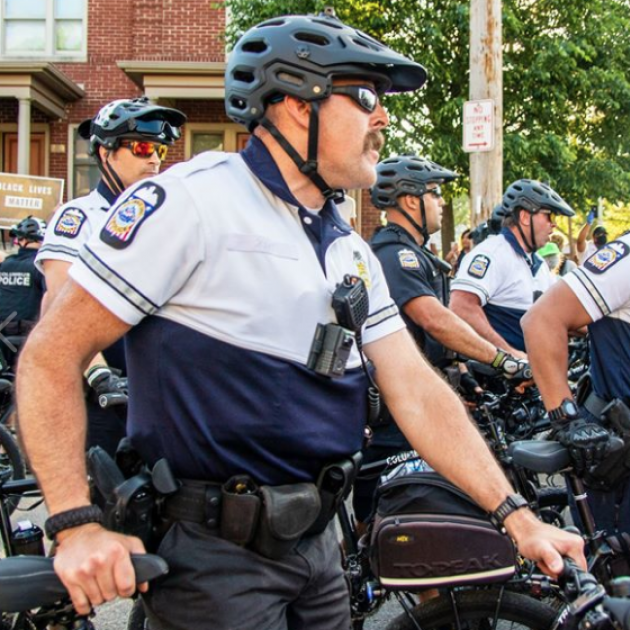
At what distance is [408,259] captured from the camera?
15.3 ft

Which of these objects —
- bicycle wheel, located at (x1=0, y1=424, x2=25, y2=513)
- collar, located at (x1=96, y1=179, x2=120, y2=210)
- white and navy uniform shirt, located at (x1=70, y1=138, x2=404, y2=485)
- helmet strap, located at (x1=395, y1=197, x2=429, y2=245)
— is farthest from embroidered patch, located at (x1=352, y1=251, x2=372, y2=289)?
bicycle wheel, located at (x1=0, y1=424, x2=25, y2=513)

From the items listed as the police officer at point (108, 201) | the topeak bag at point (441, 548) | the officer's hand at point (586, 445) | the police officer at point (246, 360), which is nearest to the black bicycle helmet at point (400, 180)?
the police officer at point (108, 201)

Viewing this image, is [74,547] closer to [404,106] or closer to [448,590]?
[448,590]

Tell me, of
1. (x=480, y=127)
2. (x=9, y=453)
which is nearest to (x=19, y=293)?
(x=9, y=453)

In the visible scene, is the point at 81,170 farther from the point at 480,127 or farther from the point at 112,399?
the point at 112,399

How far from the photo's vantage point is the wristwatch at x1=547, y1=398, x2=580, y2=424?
3334 millimetres

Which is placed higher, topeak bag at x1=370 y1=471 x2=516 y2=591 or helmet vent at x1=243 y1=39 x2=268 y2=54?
helmet vent at x1=243 y1=39 x2=268 y2=54

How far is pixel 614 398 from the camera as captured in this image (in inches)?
130

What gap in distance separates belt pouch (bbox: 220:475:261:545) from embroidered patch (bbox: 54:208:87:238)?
2.08m

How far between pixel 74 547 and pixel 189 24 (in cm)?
1837

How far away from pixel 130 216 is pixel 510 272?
4322 millimetres

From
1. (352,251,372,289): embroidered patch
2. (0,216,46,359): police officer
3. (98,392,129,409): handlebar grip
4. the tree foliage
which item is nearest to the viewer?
(352,251,372,289): embroidered patch

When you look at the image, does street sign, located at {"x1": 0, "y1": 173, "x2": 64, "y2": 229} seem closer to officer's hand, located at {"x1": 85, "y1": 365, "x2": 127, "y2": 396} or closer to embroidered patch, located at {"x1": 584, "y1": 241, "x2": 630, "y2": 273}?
officer's hand, located at {"x1": 85, "y1": 365, "x2": 127, "y2": 396}

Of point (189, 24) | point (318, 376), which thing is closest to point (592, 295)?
point (318, 376)
